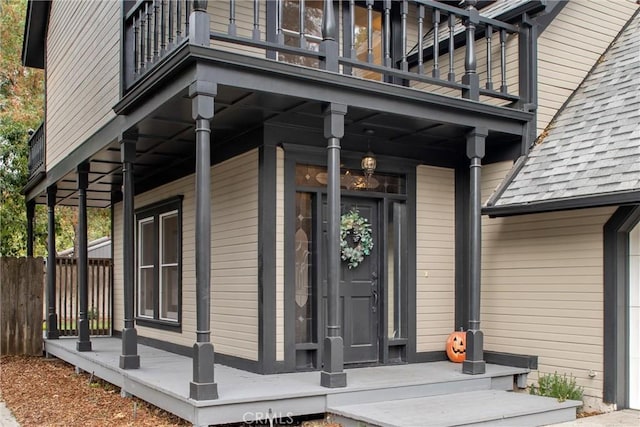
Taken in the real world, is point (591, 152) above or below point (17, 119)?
below

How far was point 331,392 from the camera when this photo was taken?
5520 millimetres

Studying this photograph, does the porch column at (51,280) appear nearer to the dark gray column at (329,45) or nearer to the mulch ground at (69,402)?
the mulch ground at (69,402)

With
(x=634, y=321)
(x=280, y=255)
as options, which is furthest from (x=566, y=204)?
(x=280, y=255)

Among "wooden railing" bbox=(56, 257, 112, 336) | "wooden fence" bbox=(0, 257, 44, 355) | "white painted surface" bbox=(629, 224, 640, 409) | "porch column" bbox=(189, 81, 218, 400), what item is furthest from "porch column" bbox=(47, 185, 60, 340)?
"white painted surface" bbox=(629, 224, 640, 409)

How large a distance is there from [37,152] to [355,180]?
25.8 feet

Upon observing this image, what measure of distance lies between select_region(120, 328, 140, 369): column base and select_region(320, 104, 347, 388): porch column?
94.8 inches

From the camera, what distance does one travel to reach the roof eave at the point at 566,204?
5.76m

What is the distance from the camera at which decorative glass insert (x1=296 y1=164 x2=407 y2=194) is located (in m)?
7.02

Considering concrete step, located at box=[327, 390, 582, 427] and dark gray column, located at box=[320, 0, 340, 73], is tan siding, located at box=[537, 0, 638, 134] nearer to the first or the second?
dark gray column, located at box=[320, 0, 340, 73]

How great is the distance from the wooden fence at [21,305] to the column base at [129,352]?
478cm

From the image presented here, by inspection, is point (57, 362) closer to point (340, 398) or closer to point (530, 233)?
point (340, 398)

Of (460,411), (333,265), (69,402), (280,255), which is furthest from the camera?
(69,402)

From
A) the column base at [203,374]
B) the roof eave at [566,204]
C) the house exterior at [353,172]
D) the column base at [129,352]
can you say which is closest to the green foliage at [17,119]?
the house exterior at [353,172]

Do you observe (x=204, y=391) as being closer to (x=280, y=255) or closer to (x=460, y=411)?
(x=280, y=255)
